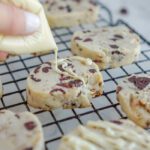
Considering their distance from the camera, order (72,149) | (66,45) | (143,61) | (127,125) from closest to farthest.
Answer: (72,149), (127,125), (143,61), (66,45)

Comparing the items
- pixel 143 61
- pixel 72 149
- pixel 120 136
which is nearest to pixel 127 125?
pixel 120 136

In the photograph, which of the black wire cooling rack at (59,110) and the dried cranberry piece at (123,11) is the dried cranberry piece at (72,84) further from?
the dried cranberry piece at (123,11)

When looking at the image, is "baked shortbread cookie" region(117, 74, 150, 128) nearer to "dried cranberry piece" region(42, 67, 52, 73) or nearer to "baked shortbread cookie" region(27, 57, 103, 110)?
"baked shortbread cookie" region(27, 57, 103, 110)

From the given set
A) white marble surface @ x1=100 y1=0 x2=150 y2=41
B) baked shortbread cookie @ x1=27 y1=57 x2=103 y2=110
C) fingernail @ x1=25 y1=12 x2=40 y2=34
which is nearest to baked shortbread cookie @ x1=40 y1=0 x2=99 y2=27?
white marble surface @ x1=100 y1=0 x2=150 y2=41

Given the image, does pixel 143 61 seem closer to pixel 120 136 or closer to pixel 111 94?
pixel 111 94

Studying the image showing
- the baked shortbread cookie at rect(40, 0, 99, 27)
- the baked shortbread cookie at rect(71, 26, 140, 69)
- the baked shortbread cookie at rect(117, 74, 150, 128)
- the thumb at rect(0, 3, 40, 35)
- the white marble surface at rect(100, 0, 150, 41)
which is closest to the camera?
the thumb at rect(0, 3, 40, 35)

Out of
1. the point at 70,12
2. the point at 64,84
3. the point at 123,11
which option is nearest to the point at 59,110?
the point at 64,84
